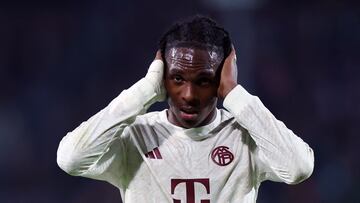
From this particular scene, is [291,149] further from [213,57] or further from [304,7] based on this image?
[304,7]

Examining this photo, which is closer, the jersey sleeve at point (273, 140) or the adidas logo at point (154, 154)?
the jersey sleeve at point (273, 140)

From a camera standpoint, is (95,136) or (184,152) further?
(184,152)

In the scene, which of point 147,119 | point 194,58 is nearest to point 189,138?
point 147,119

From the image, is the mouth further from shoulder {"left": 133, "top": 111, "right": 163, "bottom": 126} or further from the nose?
shoulder {"left": 133, "top": 111, "right": 163, "bottom": 126}

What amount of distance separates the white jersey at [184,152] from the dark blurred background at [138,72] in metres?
2.02

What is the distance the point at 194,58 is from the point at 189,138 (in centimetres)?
26

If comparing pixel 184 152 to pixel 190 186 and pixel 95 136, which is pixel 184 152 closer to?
pixel 190 186

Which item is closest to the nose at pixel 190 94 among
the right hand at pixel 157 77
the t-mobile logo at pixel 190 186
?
the right hand at pixel 157 77

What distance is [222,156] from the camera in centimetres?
244

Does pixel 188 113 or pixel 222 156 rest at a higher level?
pixel 188 113

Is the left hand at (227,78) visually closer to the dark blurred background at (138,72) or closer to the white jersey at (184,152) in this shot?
the white jersey at (184,152)

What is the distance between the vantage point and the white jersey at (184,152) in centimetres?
231

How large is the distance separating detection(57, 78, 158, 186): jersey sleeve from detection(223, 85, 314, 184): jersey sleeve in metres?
0.27

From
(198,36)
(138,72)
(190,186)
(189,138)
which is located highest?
(198,36)
